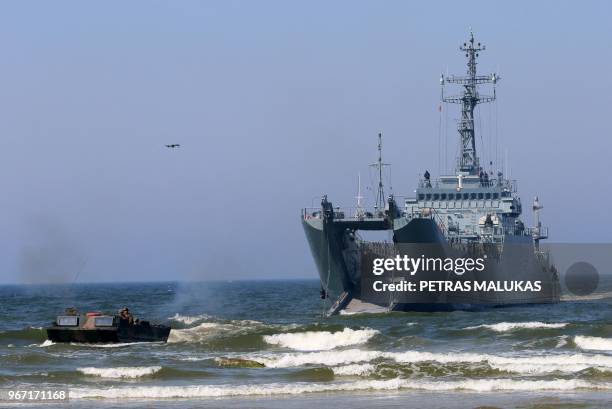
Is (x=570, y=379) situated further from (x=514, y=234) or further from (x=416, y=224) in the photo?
(x=514, y=234)

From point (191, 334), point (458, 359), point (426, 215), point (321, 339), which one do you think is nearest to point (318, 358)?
point (458, 359)

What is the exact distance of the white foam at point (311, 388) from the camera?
3447 cm

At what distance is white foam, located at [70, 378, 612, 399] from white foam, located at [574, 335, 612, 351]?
483 inches

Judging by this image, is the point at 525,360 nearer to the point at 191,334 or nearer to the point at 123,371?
the point at 123,371

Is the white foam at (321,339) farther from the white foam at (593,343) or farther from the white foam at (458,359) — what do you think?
the white foam at (593,343)

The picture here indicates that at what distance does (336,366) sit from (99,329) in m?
12.9

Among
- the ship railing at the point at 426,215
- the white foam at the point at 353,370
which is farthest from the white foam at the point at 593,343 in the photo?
the ship railing at the point at 426,215

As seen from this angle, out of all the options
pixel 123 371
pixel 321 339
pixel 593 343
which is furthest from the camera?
pixel 321 339

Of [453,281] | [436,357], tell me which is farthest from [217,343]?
[453,281]

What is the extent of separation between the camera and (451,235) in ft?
253

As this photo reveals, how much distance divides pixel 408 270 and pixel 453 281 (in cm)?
576

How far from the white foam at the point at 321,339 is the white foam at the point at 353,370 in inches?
450

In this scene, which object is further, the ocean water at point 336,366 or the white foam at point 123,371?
the white foam at point 123,371

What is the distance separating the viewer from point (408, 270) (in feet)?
226
